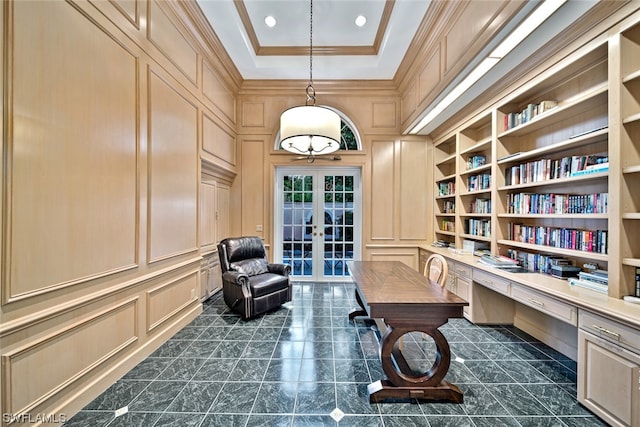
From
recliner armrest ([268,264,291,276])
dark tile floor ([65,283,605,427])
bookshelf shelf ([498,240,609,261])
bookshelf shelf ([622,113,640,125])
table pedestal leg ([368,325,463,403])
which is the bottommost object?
dark tile floor ([65,283,605,427])

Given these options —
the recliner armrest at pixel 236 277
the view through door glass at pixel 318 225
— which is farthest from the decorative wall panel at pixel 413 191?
the recliner armrest at pixel 236 277

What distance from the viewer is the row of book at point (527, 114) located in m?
2.44

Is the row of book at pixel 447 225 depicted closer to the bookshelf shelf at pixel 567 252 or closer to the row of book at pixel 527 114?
the bookshelf shelf at pixel 567 252

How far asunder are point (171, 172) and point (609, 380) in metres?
3.88

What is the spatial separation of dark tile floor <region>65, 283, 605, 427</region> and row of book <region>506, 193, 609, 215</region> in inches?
54.7

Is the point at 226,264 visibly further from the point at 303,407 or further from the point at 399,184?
the point at 399,184

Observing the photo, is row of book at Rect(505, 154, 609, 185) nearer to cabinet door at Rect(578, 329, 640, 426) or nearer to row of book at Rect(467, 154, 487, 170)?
row of book at Rect(467, 154, 487, 170)

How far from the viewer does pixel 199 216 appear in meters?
3.37

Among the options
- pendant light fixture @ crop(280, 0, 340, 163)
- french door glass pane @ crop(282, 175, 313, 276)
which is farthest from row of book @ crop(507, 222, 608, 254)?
french door glass pane @ crop(282, 175, 313, 276)

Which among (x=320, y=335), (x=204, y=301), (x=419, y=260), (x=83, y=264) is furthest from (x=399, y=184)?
(x=83, y=264)

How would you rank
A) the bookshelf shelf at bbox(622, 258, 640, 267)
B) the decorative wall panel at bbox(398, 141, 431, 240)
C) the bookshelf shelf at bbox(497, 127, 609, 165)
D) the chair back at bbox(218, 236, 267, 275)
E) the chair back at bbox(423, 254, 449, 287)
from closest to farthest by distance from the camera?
the bookshelf shelf at bbox(622, 258, 640, 267) → the bookshelf shelf at bbox(497, 127, 609, 165) → the chair back at bbox(423, 254, 449, 287) → the chair back at bbox(218, 236, 267, 275) → the decorative wall panel at bbox(398, 141, 431, 240)

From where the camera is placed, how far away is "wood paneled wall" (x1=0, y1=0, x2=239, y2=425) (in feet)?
4.49

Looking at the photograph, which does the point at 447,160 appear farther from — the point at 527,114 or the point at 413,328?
the point at 413,328

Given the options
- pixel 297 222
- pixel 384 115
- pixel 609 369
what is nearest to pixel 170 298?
pixel 297 222
